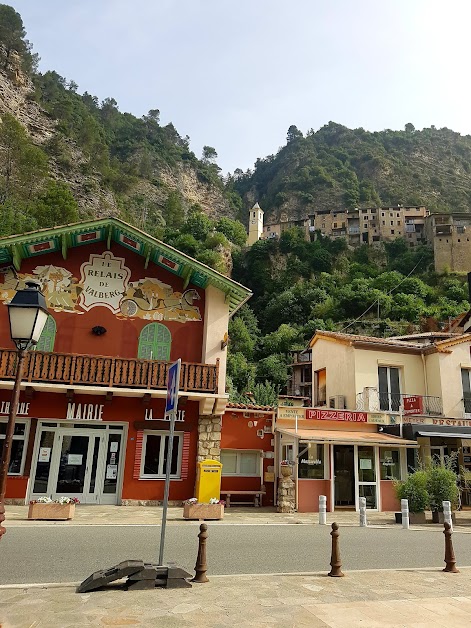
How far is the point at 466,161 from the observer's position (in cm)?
13350

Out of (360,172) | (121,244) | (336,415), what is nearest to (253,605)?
(336,415)

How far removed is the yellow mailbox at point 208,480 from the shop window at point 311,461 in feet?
10.5

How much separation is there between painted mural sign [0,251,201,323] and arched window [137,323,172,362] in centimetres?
37

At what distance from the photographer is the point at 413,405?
19859 millimetres

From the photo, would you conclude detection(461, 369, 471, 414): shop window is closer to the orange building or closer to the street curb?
the orange building

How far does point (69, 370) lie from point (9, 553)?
291 inches

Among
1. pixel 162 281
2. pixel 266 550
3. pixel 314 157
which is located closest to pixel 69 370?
pixel 162 281

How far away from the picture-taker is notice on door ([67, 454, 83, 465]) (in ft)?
49.9

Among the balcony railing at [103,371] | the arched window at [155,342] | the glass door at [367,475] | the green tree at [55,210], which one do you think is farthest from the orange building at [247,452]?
the green tree at [55,210]

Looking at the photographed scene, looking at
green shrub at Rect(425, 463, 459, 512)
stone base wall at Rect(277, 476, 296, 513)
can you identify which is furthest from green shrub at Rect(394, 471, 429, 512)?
stone base wall at Rect(277, 476, 296, 513)

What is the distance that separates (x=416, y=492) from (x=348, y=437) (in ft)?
9.81

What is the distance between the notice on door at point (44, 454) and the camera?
49.2 feet

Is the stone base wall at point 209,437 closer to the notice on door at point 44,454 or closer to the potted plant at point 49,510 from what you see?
the notice on door at point 44,454

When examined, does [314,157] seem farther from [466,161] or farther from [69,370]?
[69,370]
